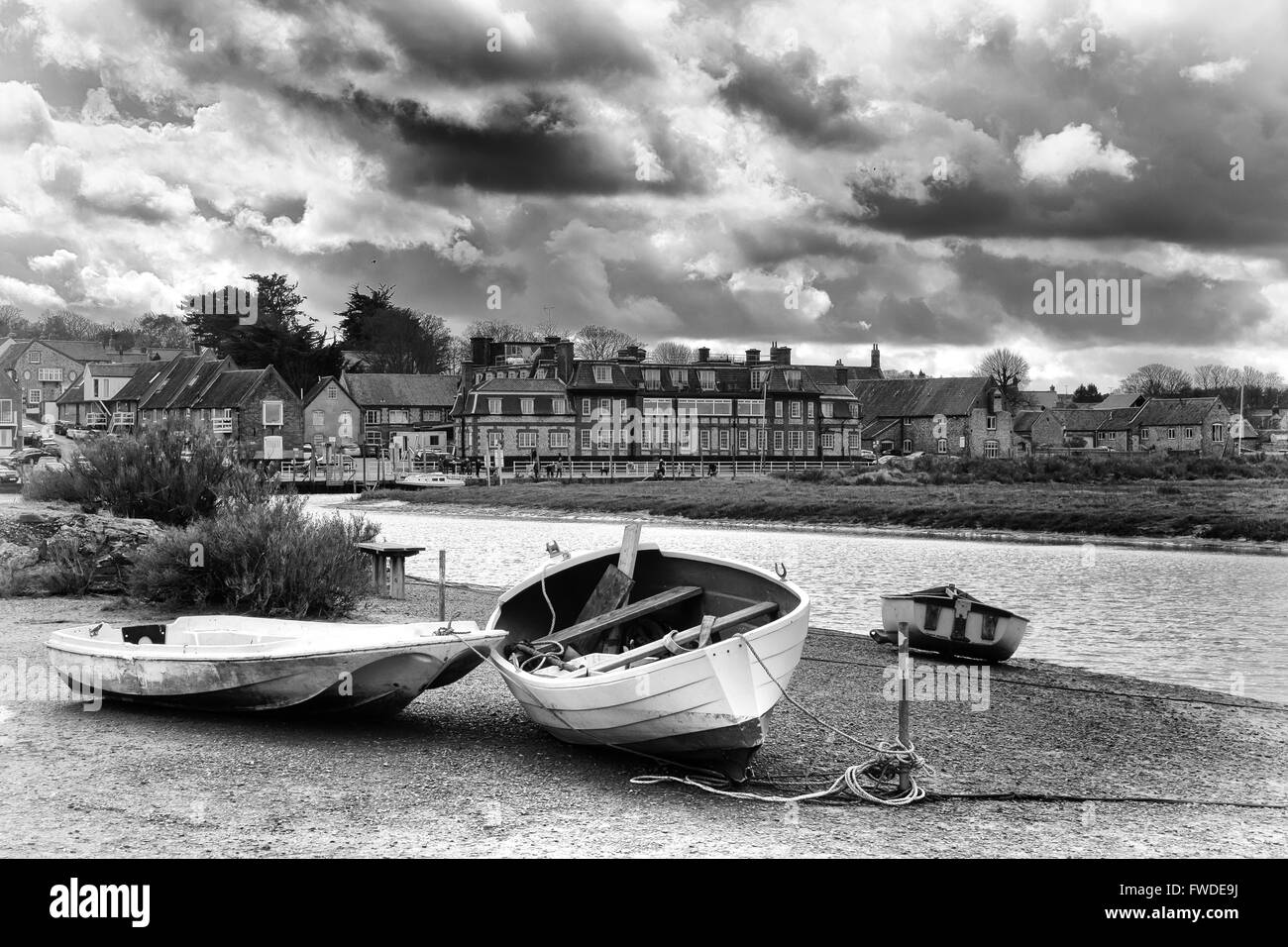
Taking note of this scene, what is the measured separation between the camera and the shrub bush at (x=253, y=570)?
18375 millimetres

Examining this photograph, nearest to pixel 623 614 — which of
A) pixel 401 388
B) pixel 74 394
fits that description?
pixel 401 388

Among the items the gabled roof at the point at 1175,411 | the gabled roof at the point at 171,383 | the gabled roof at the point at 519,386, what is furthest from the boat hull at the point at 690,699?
the gabled roof at the point at 1175,411

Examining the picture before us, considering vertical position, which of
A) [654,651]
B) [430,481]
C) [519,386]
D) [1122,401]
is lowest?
[430,481]

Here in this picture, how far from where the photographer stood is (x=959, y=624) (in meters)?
17.5

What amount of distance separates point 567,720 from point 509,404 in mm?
85732

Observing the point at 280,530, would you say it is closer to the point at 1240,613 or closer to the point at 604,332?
the point at 1240,613

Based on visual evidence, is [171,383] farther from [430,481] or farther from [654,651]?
[654,651]

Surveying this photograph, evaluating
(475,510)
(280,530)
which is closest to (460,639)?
(280,530)

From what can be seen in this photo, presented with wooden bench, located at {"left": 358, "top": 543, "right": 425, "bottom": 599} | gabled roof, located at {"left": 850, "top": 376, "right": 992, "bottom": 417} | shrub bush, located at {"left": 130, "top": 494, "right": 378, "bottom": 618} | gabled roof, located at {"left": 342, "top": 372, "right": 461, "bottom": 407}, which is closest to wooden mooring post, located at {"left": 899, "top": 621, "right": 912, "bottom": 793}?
shrub bush, located at {"left": 130, "top": 494, "right": 378, "bottom": 618}

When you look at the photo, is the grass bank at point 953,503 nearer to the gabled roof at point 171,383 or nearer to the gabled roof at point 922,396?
the gabled roof at point 171,383

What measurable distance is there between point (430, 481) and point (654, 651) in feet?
258
